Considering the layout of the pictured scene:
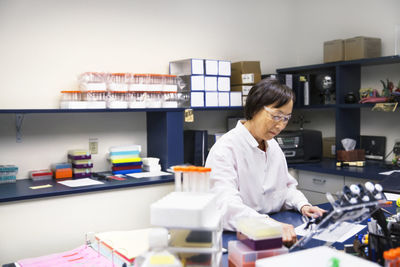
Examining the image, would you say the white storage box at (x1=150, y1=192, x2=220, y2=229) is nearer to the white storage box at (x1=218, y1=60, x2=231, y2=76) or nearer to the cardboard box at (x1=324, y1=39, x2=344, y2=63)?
the white storage box at (x1=218, y1=60, x2=231, y2=76)

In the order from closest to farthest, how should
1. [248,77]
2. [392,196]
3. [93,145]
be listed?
[392,196] → [93,145] → [248,77]

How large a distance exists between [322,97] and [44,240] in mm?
2862

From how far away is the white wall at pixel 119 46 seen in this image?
3.15m

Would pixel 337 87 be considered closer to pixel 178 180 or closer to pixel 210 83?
pixel 210 83

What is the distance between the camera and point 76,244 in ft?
9.46

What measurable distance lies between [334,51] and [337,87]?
1.10ft

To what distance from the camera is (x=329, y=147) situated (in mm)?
4105

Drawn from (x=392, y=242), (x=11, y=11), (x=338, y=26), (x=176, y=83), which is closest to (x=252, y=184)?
(x=392, y=242)

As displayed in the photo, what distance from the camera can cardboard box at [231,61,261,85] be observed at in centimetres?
392

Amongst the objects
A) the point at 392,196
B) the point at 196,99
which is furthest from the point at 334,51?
the point at 392,196

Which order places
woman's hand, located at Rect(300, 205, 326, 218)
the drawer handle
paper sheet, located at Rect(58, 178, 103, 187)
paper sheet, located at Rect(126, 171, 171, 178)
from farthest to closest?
the drawer handle
paper sheet, located at Rect(126, 171, 171, 178)
paper sheet, located at Rect(58, 178, 103, 187)
woman's hand, located at Rect(300, 205, 326, 218)

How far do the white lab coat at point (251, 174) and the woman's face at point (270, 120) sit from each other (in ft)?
0.18

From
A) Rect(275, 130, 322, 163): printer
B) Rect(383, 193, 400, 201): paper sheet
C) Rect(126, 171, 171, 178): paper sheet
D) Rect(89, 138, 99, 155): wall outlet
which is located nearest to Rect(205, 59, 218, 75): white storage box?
Rect(275, 130, 322, 163): printer

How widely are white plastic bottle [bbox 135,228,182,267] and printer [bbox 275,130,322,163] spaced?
2.83 meters
